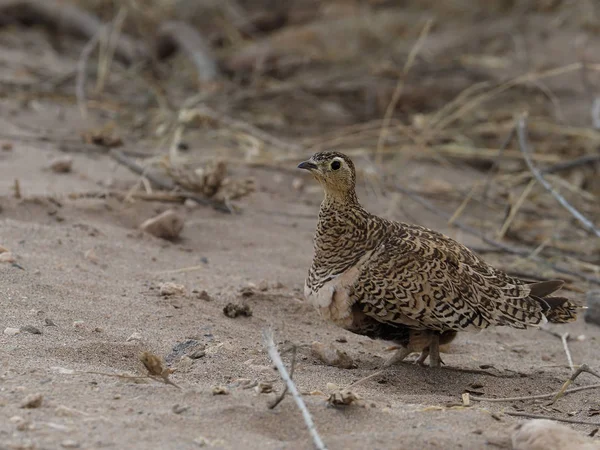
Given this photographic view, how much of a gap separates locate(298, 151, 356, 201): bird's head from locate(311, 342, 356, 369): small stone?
0.65m

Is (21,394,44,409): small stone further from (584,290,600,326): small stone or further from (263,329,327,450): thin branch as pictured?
(584,290,600,326): small stone

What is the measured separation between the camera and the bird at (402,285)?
3.68m

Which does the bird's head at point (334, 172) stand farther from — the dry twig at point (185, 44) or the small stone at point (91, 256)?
the dry twig at point (185, 44)

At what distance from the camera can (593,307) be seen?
484cm

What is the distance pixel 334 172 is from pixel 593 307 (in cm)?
183

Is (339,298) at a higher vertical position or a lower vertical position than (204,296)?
higher

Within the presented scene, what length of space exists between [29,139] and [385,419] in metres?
4.42

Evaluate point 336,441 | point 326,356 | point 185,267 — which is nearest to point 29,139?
point 185,267

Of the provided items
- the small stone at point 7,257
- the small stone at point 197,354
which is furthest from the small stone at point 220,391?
the small stone at point 7,257

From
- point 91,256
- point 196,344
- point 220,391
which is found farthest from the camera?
point 91,256

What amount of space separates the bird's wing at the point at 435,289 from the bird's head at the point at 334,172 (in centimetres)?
29

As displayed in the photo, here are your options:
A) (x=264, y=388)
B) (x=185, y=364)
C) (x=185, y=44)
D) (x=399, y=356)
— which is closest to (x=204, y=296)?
(x=185, y=364)

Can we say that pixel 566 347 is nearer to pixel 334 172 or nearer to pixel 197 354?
pixel 334 172

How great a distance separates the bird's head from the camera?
386 centimetres
